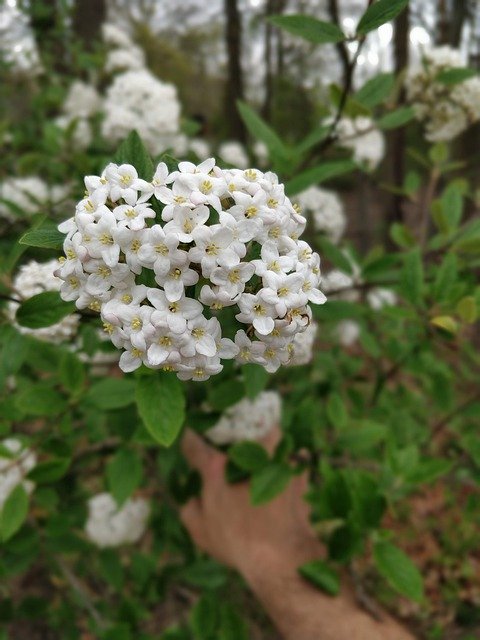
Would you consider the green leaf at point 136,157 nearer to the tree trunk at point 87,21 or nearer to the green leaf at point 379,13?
the green leaf at point 379,13

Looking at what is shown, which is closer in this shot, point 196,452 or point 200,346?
point 200,346

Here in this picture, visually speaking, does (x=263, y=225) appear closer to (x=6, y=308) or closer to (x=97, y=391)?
(x=97, y=391)

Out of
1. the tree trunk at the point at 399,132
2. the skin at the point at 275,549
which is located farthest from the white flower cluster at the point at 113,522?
the tree trunk at the point at 399,132

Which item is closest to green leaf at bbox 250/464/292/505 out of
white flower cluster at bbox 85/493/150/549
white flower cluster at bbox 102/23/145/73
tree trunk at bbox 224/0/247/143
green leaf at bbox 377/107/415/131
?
white flower cluster at bbox 85/493/150/549

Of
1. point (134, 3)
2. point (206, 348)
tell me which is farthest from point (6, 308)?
point (134, 3)

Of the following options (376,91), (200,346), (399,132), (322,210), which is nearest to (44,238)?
(200,346)

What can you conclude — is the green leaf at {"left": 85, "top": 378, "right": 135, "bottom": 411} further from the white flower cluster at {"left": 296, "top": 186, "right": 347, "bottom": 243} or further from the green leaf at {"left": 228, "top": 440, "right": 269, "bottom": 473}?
the white flower cluster at {"left": 296, "top": 186, "right": 347, "bottom": 243}

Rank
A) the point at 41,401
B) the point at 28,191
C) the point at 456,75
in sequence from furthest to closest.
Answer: the point at 28,191, the point at 456,75, the point at 41,401

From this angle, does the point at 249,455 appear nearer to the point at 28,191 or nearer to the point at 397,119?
the point at 397,119
